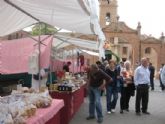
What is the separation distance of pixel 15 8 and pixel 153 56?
89.0 m

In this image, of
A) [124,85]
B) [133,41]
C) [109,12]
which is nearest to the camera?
[124,85]

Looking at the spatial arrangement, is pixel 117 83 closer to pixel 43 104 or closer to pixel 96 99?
pixel 96 99

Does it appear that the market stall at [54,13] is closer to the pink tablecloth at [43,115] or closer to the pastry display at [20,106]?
the pastry display at [20,106]

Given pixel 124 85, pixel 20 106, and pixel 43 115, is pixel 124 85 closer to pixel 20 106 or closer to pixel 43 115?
pixel 43 115

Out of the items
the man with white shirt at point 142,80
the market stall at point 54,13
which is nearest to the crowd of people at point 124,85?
the man with white shirt at point 142,80

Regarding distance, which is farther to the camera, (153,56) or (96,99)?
(153,56)

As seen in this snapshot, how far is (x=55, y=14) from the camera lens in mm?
9234

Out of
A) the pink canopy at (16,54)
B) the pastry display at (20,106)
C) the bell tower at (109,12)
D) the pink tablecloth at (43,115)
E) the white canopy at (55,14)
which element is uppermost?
the bell tower at (109,12)

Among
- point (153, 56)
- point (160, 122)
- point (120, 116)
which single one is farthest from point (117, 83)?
point (153, 56)

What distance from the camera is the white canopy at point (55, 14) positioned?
7293 millimetres

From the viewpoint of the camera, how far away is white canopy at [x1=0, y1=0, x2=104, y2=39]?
729 centimetres

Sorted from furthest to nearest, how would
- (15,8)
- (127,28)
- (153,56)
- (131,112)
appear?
(153,56)
(127,28)
(131,112)
(15,8)

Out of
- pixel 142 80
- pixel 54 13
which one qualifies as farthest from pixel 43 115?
pixel 142 80

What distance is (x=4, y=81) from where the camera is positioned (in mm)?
20984
